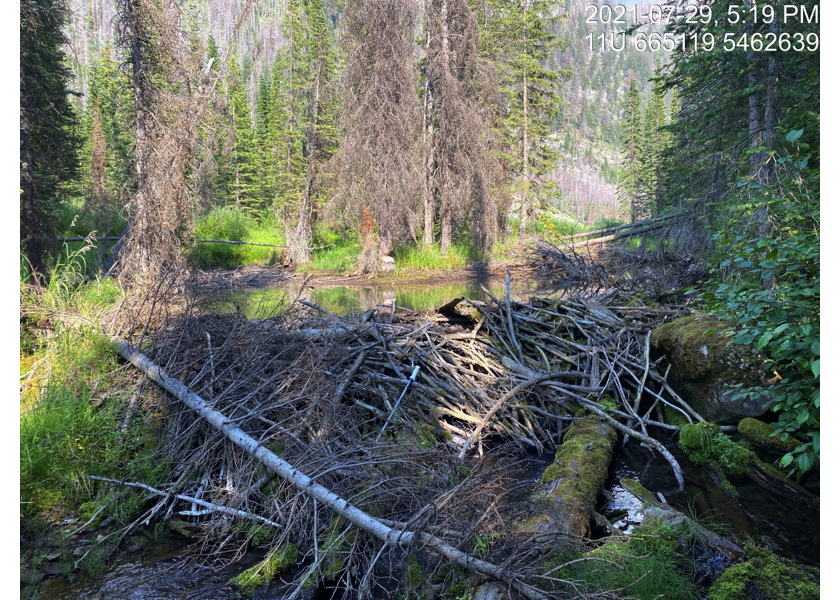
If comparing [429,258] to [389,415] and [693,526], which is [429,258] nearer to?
[389,415]

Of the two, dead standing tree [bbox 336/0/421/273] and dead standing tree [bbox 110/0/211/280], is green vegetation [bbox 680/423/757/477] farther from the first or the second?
dead standing tree [bbox 336/0/421/273]

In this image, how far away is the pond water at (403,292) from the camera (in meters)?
14.2

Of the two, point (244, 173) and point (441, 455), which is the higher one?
point (244, 173)

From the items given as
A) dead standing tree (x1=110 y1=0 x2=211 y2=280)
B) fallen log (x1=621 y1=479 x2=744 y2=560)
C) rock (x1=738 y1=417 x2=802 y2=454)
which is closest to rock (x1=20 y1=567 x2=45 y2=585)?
fallen log (x1=621 y1=479 x2=744 y2=560)

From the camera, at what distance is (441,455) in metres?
3.91

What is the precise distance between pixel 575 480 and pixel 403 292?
45.2ft

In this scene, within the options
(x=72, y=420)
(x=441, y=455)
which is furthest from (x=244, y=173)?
(x=441, y=455)

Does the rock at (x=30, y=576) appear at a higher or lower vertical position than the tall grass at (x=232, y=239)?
lower

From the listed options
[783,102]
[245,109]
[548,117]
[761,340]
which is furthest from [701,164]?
[245,109]

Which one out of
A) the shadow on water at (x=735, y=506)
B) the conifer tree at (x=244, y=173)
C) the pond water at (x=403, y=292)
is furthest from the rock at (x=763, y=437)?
the conifer tree at (x=244, y=173)

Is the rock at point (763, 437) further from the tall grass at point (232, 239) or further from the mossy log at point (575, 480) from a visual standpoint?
the tall grass at point (232, 239)

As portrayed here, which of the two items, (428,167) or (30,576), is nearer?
(30,576)

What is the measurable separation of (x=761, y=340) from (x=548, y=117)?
3394 cm

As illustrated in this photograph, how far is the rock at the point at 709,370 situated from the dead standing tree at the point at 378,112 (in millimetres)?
14769
